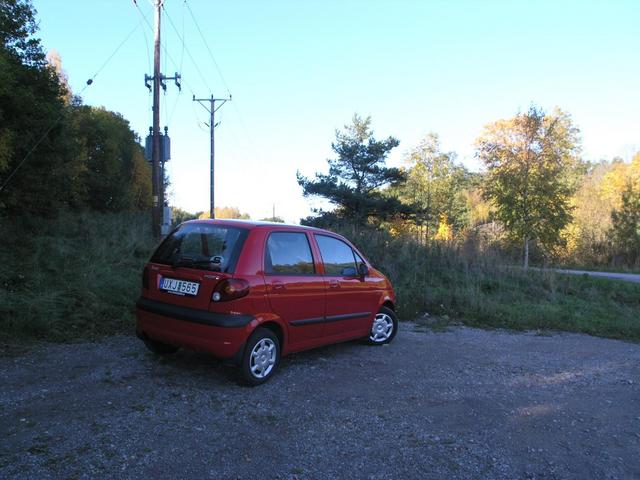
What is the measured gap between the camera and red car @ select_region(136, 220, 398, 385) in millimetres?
4586

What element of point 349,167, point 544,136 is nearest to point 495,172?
point 544,136

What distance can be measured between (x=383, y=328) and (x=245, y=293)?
9.70 feet

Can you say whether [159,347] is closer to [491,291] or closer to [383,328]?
[383,328]

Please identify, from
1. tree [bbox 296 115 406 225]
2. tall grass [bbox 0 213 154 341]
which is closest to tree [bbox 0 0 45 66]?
tall grass [bbox 0 213 154 341]

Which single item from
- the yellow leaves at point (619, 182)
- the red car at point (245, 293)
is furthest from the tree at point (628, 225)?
the red car at point (245, 293)

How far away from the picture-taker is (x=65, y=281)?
8.12 m

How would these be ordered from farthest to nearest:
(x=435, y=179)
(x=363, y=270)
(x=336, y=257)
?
(x=435, y=179)
(x=363, y=270)
(x=336, y=257)

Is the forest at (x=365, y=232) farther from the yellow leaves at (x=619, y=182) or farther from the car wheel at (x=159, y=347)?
the car wheel at (x=159, y=347)

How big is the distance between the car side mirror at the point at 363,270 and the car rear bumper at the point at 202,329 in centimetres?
210

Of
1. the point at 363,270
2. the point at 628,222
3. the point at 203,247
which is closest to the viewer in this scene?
the point at 203,247

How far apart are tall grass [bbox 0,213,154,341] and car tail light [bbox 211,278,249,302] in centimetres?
306

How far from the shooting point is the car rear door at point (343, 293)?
5.77 metres

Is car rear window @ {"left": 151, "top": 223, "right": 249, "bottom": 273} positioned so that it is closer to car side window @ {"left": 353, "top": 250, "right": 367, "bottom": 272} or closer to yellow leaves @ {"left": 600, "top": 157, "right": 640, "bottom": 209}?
car side window @ {"left": 353, "top": 250, "right": 367, "bottom": 272}

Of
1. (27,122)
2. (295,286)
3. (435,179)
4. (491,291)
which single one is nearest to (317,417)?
(295,286)
